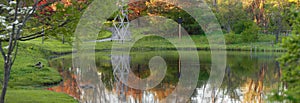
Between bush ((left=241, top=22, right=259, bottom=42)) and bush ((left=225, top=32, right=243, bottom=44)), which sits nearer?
bush ((left=241, top=22, right=259, bottom=42))

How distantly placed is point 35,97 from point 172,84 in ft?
22.1

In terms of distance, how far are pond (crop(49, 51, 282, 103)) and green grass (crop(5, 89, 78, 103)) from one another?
3.45ft

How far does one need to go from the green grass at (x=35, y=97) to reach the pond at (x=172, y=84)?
3.45 ft

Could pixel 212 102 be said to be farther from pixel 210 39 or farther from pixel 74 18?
pixel 210 39

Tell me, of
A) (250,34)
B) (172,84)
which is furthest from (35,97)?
(250,34)

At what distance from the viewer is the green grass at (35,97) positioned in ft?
40.6

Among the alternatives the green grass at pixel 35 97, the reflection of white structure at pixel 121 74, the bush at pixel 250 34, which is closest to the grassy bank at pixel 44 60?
the green grass at pixel 35 97

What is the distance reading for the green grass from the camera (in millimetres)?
12363

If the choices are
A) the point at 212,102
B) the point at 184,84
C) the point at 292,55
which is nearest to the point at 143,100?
the point at 212,102

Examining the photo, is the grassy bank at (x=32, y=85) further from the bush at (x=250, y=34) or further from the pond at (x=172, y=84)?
the bush at (x=250, y=34)

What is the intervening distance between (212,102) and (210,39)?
2569 centimetres

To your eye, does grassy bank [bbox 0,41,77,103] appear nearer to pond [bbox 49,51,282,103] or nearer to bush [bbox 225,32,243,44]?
pond [bbox 49,51,282,103]

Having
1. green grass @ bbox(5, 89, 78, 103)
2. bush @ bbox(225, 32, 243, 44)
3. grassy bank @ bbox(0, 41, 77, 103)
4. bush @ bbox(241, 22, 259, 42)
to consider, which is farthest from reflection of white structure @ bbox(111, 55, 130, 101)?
bush @ bbox(225, 32, 243, 44)

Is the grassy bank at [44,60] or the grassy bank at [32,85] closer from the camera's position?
the grassy bank at [32,85]
